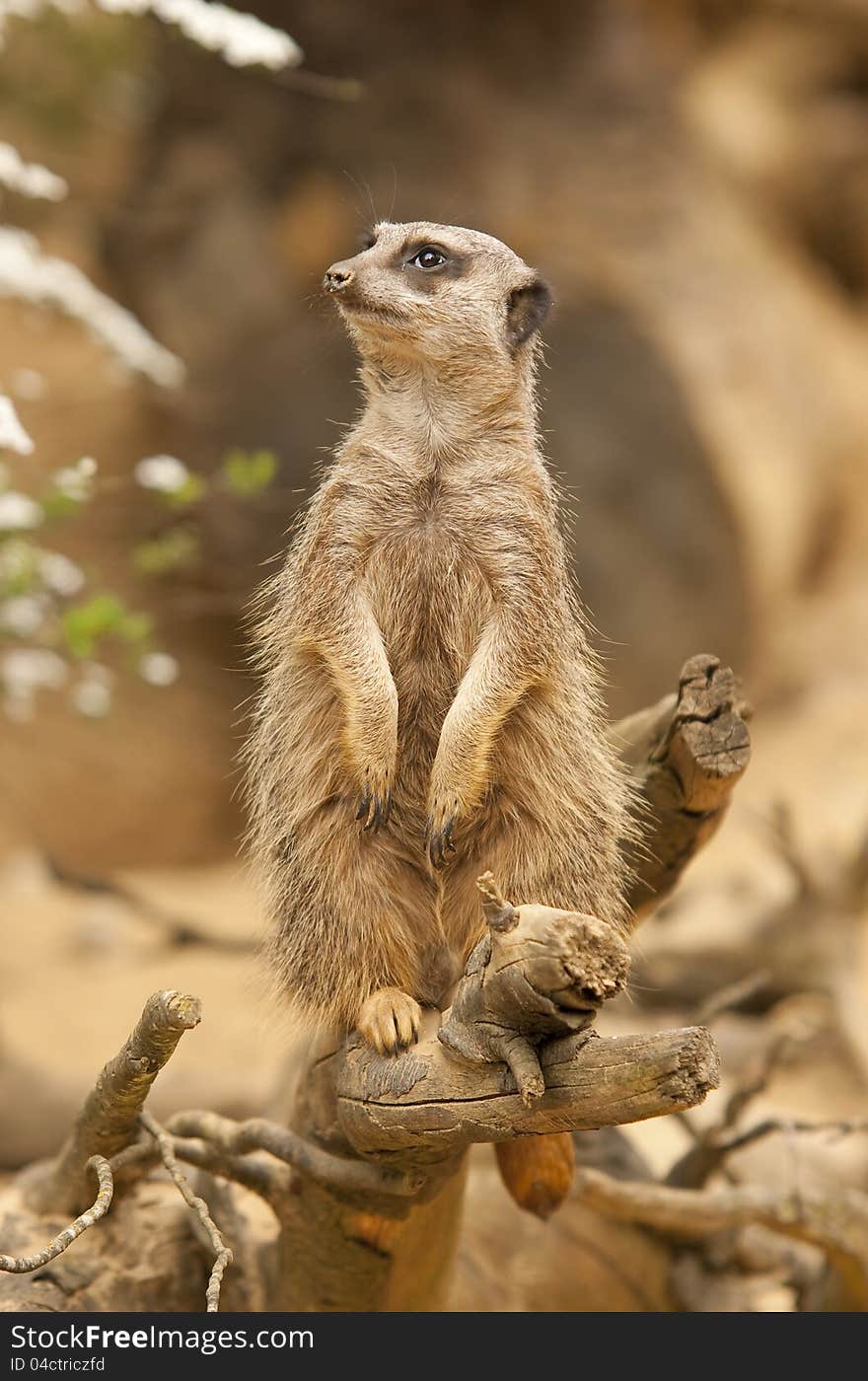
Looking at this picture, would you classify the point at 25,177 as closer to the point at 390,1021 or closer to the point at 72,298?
the point at 72,298

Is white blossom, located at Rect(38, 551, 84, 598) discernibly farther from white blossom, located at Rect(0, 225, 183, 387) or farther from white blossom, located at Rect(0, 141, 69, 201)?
white blossom, located at Rect(0, 141, 69, 201)

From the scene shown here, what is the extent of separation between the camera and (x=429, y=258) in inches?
75.0

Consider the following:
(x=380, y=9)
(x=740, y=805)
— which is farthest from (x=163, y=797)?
(x=380, y=9)

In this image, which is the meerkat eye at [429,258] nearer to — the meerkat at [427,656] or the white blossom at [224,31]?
the meerkat at [427,656]

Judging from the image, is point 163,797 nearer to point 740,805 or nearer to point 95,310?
point 740,805

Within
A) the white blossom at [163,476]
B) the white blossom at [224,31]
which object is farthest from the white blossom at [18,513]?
the white blossom at [224,31]

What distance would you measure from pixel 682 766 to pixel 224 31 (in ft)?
5.66

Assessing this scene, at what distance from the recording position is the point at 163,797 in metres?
6.55

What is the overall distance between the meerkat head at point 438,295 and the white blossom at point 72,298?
128 cm

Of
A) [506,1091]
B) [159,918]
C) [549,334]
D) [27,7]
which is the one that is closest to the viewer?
[506,1091]

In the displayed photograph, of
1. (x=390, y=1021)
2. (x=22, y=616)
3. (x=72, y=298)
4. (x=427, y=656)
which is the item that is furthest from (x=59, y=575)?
(x=390, y=1021)
